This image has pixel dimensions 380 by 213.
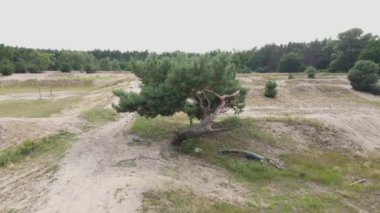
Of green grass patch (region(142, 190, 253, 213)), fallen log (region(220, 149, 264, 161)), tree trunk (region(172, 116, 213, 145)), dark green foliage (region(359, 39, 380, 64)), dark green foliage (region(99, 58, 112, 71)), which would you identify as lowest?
dark green foliage (region(99, 58, 112, 71))

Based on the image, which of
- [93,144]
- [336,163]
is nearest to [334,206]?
[336,163]

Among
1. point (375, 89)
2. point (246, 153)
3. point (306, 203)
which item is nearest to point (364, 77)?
point (375, 89)

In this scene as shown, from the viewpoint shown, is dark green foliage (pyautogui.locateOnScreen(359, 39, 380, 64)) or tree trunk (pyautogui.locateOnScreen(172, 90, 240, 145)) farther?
dark green foliage (pyautogui.locateOnScreen(359, 39, 380, 64))

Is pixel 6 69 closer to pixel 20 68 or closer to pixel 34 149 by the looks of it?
pixel 20 68

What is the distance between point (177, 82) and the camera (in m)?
18.1

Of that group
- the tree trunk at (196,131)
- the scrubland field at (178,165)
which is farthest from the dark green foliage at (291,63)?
the tree trunk at (196,131)

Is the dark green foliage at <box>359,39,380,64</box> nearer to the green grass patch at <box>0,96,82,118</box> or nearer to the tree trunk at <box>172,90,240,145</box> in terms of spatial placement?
the green grass patch at <box>0,96,82,118</box>

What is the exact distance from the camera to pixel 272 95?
128ft

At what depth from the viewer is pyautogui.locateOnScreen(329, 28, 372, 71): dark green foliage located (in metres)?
68.1

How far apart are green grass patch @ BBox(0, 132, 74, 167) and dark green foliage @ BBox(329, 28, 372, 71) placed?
57.9 metres

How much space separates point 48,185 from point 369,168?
1536 centimetres

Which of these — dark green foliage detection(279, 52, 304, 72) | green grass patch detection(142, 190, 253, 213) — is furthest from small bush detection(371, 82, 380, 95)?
dark green foliage detection(279, 52, 304, 72)

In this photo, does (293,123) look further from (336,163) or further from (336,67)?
(336,67)

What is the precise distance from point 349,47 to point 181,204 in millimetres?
62739
